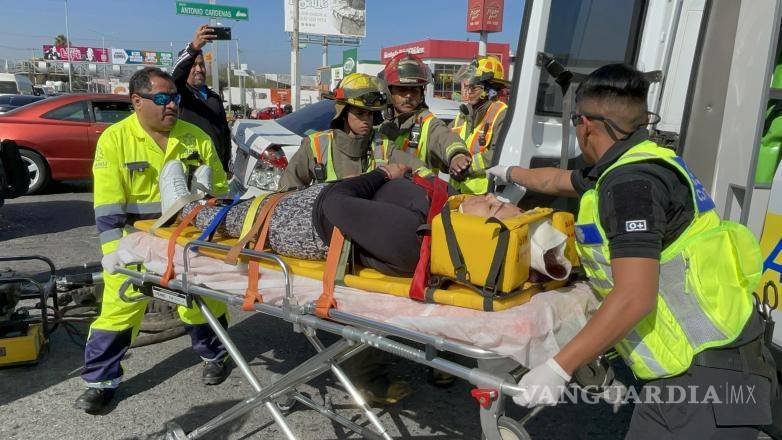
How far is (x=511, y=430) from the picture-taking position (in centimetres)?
149

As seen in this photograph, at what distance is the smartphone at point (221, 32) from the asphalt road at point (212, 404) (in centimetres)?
225

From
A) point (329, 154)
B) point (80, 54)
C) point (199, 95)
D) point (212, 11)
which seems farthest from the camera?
point (80, 54)

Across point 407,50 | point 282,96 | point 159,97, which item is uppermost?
point 407,50

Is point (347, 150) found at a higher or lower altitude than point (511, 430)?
higher

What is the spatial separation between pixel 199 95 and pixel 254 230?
2.88 metres

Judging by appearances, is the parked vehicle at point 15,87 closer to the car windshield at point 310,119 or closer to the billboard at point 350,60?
the billboard at point 350,60

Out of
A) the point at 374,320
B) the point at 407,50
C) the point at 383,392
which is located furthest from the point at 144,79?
the point at 407,50

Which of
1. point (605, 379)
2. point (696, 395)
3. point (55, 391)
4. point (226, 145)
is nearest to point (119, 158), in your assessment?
point (55, 391)

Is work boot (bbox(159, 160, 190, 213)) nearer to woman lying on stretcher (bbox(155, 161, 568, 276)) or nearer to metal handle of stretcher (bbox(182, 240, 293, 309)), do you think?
woman lying on stretcher (bbox(155, 161, 568, 276))

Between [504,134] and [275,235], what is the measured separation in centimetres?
122

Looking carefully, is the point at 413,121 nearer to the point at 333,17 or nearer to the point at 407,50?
the point at 407,50

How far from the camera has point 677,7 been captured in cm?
270

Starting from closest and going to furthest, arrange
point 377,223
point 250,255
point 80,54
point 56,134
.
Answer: point 377,223
point 250,255
point 56,134
point 80,54

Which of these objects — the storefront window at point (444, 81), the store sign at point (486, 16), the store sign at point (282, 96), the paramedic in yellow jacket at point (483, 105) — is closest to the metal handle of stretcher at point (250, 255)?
the paramedic in yellow jacket at point (483, 105)
